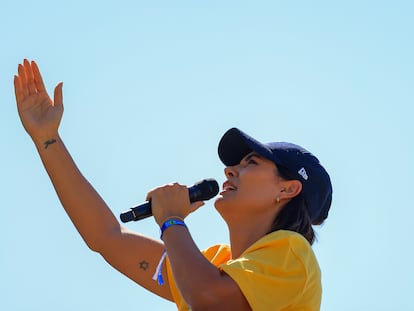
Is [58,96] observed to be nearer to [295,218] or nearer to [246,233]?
[246,233]

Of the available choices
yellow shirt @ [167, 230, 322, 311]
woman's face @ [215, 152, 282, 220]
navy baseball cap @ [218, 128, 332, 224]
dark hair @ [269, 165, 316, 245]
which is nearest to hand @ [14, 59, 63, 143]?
navy baseball cap @ [218, 128, 332, 224]

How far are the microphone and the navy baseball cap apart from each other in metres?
0.68

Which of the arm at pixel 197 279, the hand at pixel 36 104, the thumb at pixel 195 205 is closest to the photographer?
the arm at pixel 197 279

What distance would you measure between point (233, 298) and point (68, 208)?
187 centimetres

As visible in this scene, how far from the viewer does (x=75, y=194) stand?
23.1 feet

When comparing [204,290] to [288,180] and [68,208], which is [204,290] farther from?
[68,208]

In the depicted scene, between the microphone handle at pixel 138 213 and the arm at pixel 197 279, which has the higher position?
the microphone handle at pixel 138 213

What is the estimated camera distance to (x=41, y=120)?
7062 millimetres

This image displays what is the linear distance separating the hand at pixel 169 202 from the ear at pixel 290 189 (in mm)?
819

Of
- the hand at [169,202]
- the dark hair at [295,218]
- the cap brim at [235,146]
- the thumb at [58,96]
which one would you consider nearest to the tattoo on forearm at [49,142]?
the thumb at [58,96]

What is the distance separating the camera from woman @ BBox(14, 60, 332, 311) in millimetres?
5660

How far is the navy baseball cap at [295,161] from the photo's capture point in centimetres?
663

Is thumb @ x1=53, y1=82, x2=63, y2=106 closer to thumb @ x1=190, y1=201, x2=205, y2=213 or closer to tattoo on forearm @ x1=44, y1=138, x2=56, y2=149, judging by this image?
tattoo on forearm @ x1=44, y1=138, x2=56, y2=149

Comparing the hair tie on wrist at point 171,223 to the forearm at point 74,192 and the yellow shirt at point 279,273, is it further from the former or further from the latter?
the forearm at point 74,192
